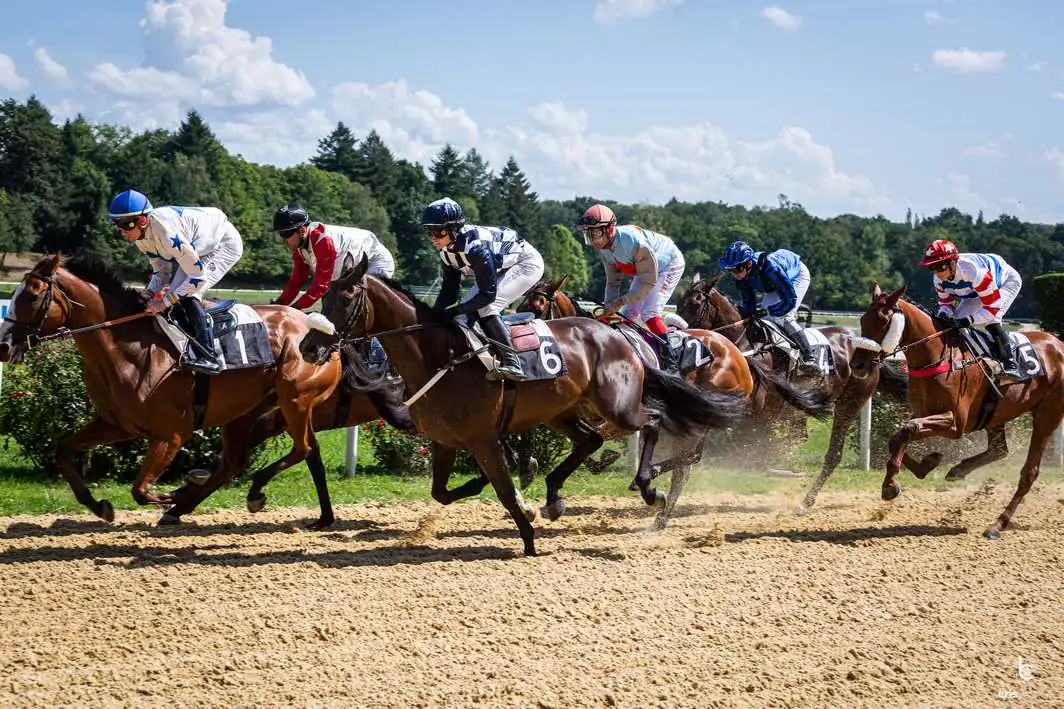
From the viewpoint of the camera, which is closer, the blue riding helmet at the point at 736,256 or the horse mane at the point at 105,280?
the horse mane at the point at 105,280

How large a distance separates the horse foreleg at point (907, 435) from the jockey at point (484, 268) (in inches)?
121

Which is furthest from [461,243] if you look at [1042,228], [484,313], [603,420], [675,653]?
[1042,228]

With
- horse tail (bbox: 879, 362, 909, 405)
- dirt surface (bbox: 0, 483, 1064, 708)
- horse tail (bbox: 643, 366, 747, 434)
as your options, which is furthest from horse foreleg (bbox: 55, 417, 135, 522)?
horse tail (bbox: 879, 362, 909, 405)

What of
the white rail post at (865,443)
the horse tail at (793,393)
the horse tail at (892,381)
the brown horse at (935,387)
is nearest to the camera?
the brown horse at (935,387)

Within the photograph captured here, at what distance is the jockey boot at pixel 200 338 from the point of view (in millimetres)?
6797

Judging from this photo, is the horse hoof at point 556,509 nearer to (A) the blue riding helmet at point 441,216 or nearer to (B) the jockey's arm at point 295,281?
(A) the blue riding helmet at point 441,216

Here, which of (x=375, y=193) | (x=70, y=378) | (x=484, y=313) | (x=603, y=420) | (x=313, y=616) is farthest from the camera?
(x=375, y=193)

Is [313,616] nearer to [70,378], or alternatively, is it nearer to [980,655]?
[980,655]

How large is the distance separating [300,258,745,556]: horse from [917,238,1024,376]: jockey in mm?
2139

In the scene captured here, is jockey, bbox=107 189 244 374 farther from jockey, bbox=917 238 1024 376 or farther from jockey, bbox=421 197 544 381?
jockey, bbox=917 238 1024 376

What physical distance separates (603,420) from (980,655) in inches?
135

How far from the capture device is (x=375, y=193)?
3073 inches

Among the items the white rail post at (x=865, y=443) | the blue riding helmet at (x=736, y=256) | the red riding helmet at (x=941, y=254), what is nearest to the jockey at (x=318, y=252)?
the blue riding helmet at (x=736, y=256)

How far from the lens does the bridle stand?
6.29 metres
